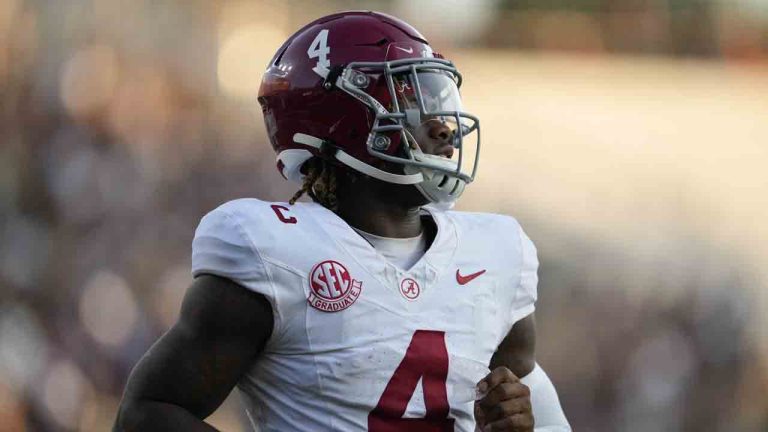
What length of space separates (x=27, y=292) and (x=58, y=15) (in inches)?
56.2

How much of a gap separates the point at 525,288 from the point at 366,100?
0.47m

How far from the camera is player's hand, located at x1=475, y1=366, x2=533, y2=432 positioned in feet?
6.09

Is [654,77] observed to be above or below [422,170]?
below

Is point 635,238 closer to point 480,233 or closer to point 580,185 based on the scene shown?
point 580,185

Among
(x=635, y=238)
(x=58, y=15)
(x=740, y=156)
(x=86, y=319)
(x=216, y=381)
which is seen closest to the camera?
(x=216, y=381)

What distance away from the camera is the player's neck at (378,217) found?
6.89 ft

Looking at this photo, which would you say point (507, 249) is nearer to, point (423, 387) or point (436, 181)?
point (436, 181)

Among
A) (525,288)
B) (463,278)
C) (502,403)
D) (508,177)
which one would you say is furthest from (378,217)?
(508,177)

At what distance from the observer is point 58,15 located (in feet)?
→ 18.6

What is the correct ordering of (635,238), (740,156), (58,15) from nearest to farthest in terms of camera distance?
(58,15) → (635,238) → (740,156)

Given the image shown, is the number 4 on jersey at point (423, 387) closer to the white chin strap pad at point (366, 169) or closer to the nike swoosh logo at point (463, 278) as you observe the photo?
the nike swoosh logo at point (463, 278)

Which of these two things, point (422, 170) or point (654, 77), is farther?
point (654, 77)

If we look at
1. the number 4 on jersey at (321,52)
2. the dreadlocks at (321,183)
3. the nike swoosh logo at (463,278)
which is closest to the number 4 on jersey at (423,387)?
the nike swoosh logo at (463,278)

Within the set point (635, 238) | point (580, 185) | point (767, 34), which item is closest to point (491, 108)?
point (580, 185)
